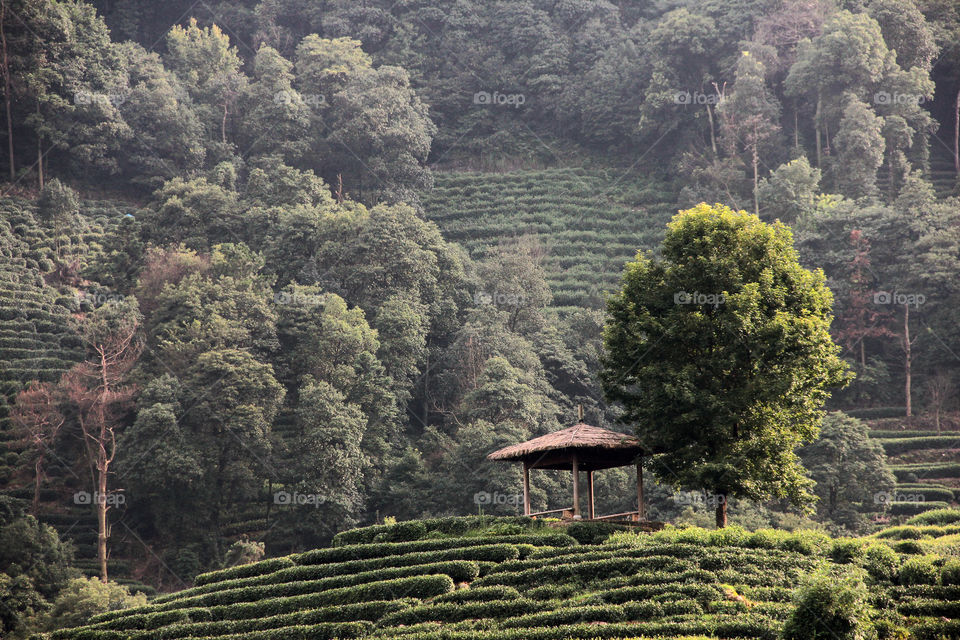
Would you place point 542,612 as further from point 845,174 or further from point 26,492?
point 845,174

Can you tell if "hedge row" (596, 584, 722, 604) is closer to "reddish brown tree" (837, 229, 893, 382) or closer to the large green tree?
the large green tree

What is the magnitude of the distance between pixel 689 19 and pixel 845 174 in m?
15.4

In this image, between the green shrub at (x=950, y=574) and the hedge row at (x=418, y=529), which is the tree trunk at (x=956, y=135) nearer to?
the hedge row at (x=418, y=529)

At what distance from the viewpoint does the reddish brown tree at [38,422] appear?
132 ft

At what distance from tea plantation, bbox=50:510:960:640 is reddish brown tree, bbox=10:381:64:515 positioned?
14872 mm

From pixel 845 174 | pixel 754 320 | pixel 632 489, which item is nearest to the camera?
pixel 754 320

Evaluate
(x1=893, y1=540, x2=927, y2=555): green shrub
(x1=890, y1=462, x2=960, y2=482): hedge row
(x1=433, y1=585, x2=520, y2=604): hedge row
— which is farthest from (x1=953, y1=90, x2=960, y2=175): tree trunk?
(x1=433, y1=585, x2=520, y2=604): hedge row

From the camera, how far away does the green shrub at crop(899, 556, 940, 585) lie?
67.8 feet

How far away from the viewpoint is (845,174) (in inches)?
2255

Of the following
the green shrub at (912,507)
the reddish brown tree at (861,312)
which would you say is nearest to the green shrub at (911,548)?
the green shrub at (912,507)

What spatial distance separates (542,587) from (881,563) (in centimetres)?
707

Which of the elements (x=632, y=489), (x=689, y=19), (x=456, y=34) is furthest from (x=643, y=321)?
(x=456, y=34)

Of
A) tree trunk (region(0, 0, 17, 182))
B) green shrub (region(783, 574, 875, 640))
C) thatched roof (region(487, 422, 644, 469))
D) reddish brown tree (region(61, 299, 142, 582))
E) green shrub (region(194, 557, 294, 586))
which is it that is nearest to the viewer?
green shrub (region(783, 574, 875, 640))

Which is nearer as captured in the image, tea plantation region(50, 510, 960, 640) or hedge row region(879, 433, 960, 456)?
tea plantation region(50, 510, 960, 640)
